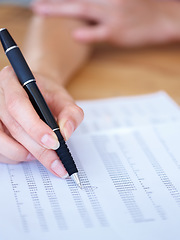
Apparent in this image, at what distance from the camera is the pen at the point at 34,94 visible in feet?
1.59

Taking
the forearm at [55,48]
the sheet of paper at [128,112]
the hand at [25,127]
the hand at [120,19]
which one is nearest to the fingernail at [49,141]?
the hand at [25,127]

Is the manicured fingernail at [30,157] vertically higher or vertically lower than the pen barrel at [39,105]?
lower

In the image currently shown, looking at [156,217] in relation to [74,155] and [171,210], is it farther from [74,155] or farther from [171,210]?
[74,155]

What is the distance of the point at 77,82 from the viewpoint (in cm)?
83

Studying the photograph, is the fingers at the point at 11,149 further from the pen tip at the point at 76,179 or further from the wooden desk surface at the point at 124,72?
the wooden desk surface at the point at 124,72

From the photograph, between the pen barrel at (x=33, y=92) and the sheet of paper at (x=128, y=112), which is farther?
the sheet of paper at (x=128, y=112)

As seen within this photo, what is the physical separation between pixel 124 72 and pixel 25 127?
0.45 meters

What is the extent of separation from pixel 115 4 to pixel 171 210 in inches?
26.6

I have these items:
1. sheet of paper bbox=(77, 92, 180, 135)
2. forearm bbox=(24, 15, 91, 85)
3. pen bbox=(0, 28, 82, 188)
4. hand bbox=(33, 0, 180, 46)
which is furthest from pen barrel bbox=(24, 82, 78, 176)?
hand bbox=(33, 0, 180, 46)

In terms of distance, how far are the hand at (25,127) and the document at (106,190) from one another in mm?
26

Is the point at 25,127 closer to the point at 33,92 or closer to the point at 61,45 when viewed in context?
the point at 33,92

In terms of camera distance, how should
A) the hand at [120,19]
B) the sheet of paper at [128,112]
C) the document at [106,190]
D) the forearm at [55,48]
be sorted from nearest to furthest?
the document at [106,190] → the sheet of paper at [128,112] → the forearm at [55,48] → the hand at [120,19]

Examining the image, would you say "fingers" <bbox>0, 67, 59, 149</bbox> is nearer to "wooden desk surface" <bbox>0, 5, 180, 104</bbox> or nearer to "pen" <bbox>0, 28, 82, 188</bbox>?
"pen" <bbox>0, 28, 82, 188</bbox>

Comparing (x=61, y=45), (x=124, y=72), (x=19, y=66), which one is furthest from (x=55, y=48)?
(x=19, y=66)
